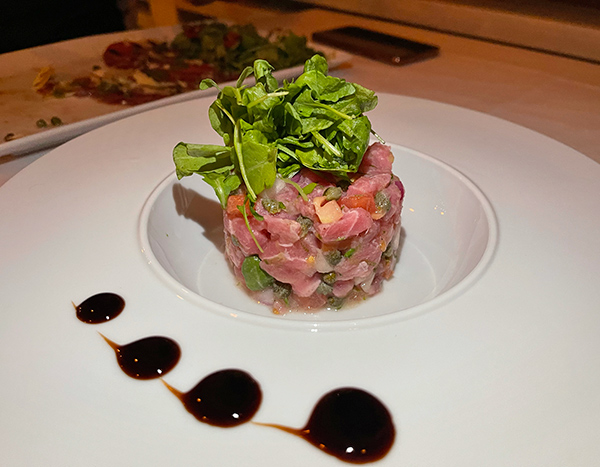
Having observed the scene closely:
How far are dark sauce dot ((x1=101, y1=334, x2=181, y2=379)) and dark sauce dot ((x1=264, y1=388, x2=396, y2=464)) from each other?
0.35 meters

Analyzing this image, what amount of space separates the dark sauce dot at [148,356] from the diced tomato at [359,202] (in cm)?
73

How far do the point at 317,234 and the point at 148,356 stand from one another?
677 millimetres

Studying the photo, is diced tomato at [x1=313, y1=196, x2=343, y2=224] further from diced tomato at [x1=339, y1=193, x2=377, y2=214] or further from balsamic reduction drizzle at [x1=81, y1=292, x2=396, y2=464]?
balsamic reduction drizzle at [x1=81, y1=292, x2=396, y2=464]

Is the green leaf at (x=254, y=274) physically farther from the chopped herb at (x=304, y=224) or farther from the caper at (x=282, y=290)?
the chopped herb at (x=304, y=224)

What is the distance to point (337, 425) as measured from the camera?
44.8 inches

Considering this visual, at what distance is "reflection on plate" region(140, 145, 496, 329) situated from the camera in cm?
193

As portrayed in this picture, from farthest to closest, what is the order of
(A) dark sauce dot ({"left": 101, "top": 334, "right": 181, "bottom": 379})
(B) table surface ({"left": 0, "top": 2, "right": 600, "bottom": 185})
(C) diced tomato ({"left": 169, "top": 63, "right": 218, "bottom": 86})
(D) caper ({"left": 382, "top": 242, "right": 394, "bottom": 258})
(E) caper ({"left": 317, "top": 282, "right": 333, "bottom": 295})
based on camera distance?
(C) diced tomato ({"left": 169, "top": 63, "right": 218, "bottom": 86})
(B) table surface ({"left": 0, "top": 2, "right": 600, "bottom": 185})
(D) caper ({"left": 382, "top": 242, "right": 394, "bottom": 258})
(E) caper ({"left": 317, "top": 282, "right": 333, "bottom": 295})
(A) dark sauce dot ({"left": 101, "top": 334, "right": 181, "bottom": 379})

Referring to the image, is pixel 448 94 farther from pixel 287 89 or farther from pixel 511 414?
pixel 511 414

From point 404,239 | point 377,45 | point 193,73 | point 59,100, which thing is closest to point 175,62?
point 193,73

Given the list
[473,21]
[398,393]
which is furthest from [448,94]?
[398,393]

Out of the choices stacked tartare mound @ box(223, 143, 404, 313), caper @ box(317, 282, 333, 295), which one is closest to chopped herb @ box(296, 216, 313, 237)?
stacked tartare mound @ box(223, 143, 404, 313)

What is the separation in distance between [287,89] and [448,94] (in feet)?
7.33

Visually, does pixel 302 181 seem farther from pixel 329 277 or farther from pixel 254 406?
pixel 254 406

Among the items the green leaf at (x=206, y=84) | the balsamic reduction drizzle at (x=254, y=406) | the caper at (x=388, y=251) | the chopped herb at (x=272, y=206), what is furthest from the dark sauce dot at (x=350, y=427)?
the green leaf at (x=206, y=84)
